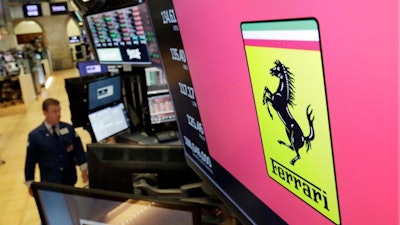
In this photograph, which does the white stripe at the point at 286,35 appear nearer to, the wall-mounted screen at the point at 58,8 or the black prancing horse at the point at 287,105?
the black prancing horse at the point at 287,105

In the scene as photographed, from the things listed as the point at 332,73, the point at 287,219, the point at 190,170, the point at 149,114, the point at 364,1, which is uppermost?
the point at 364,1

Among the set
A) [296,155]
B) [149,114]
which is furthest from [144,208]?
[149,114]

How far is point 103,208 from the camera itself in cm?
147

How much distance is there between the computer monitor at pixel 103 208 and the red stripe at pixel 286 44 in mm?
568

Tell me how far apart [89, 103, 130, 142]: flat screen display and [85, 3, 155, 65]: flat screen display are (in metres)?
0.53

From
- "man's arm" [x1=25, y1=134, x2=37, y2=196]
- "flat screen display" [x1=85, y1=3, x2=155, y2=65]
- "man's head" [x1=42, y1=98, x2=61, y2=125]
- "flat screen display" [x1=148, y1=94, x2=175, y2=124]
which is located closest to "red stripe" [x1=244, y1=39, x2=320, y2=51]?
"flat screen display" [x1=85, y1=3, x2=155, y2=65]

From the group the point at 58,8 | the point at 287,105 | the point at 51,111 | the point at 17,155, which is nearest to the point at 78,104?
the point at 51,111

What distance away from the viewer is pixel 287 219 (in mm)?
1018

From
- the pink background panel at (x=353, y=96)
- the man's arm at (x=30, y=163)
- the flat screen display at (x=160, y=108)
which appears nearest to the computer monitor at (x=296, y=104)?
the pink background panel at (x=353, y=96)

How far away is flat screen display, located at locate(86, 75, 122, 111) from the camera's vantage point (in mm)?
4176

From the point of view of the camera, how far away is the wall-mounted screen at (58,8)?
19.1 m

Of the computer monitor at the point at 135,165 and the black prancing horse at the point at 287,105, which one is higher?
the black prancing horse at the point at 287,105

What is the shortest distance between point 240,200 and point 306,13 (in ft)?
2.62

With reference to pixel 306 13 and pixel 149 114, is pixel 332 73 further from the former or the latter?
pixel 149 114
